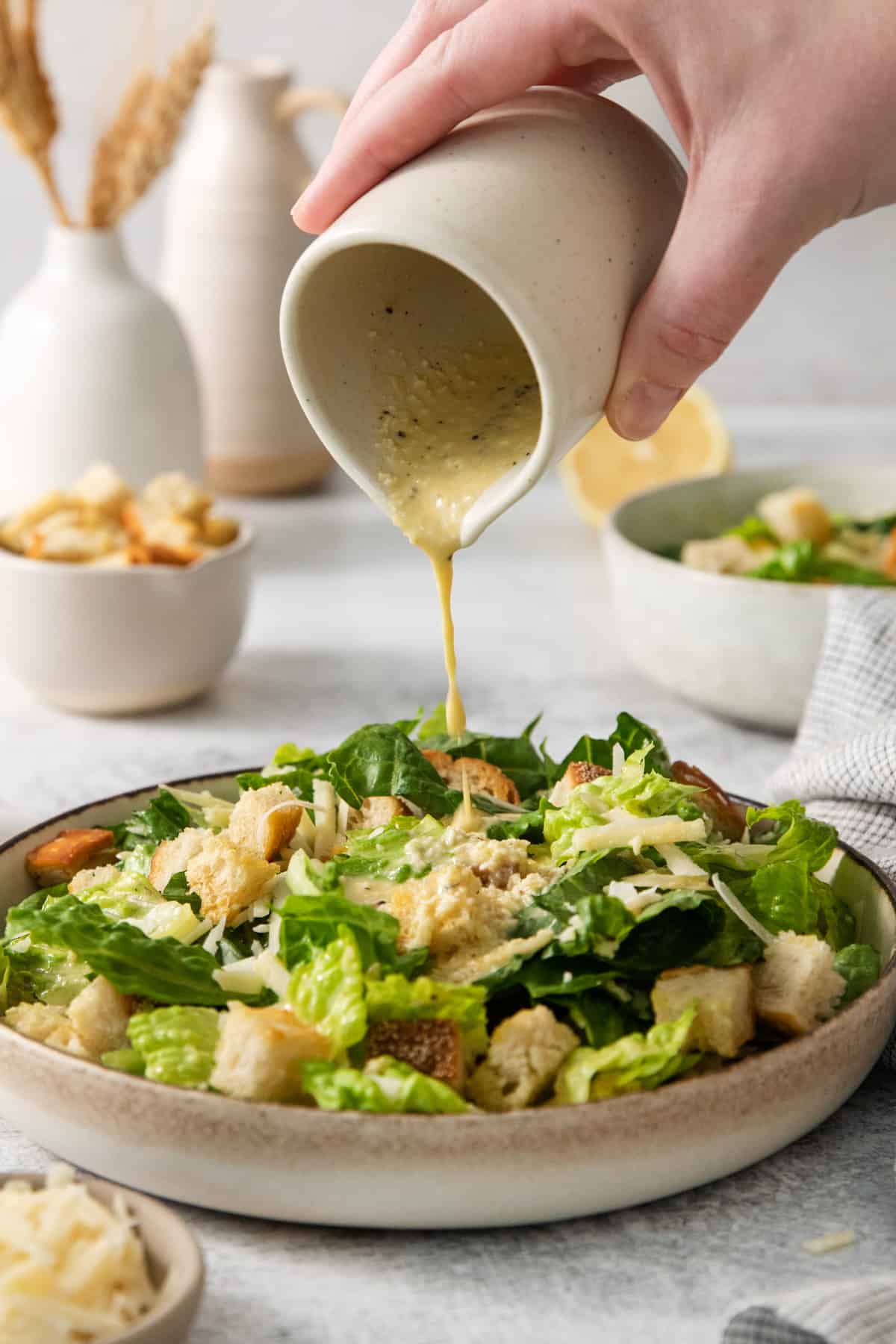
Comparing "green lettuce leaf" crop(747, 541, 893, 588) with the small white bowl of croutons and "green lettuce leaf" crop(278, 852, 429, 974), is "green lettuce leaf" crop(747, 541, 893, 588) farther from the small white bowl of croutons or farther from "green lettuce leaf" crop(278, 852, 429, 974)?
"green lettuce leaf" crop(278, 852, 429, 974)

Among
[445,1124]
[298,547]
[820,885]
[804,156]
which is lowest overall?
[298,547]

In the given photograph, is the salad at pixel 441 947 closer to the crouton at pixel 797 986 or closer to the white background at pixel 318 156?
the crouton at pixel 797 986

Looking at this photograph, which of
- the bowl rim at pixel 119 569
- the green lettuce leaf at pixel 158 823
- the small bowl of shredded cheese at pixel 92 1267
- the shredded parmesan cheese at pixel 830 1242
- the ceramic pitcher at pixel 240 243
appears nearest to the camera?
the small bowl of shredded cheese at pixel 92 1267

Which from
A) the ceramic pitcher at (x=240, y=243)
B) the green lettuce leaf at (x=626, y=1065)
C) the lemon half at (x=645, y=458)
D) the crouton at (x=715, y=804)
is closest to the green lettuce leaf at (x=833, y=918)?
the crouton at (x=715, y=804)

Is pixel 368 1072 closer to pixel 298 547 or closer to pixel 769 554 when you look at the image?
pixel 769 554

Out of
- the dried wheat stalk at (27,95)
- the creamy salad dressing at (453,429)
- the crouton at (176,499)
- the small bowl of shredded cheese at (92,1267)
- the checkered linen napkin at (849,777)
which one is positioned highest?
the creamy salad dressing at (453,429)

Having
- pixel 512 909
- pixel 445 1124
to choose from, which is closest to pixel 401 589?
pixel 512 909

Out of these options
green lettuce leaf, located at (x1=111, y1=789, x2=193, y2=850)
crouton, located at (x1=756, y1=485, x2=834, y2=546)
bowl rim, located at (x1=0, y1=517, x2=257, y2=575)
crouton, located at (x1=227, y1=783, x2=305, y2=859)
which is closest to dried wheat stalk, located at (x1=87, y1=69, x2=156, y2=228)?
bowl rim, located at (x1=0, y1=517, x2=257, y2=575)
